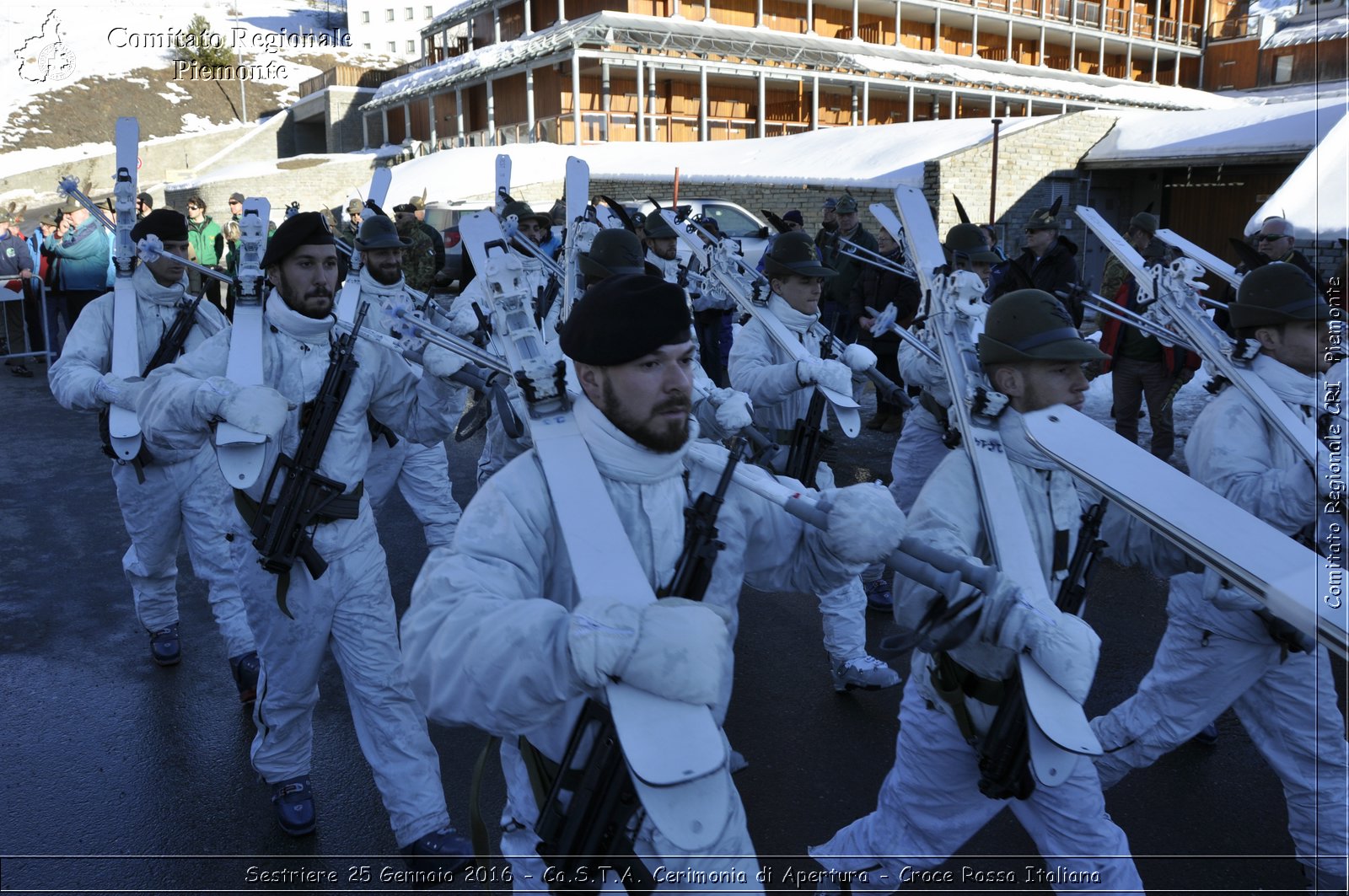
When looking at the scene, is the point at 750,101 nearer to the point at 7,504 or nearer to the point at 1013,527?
the point at 7,504

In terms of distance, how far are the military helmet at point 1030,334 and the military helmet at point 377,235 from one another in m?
4.25

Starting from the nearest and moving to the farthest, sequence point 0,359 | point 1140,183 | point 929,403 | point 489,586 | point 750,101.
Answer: point 489,586 < point 929,403 < point 0,359 < point 1140,183 < point 750,101

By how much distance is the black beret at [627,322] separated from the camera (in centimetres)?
211

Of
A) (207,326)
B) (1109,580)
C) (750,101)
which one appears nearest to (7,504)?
(207,326)

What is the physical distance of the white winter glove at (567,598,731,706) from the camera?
5.53 ft

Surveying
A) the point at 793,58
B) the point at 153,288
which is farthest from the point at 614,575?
the point at 793,58

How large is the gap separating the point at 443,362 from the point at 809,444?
7.49 ft

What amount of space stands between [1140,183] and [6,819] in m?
20.7

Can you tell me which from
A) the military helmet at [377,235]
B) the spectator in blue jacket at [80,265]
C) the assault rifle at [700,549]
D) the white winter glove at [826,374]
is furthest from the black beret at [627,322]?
the spectator in blue jacket at [80,265]

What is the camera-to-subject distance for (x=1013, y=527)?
2.60 meters

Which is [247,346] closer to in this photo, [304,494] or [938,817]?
[304,494]

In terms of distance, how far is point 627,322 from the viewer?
210 cm

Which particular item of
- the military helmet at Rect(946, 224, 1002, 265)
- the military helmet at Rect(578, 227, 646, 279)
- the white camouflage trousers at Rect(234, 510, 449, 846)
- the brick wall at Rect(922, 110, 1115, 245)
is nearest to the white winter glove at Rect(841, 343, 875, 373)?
the military helmet at Rect(578, 227, 646, 279)

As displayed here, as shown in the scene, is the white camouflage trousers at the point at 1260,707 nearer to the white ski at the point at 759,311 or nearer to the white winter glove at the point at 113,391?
the white ski at the point at 759,311
